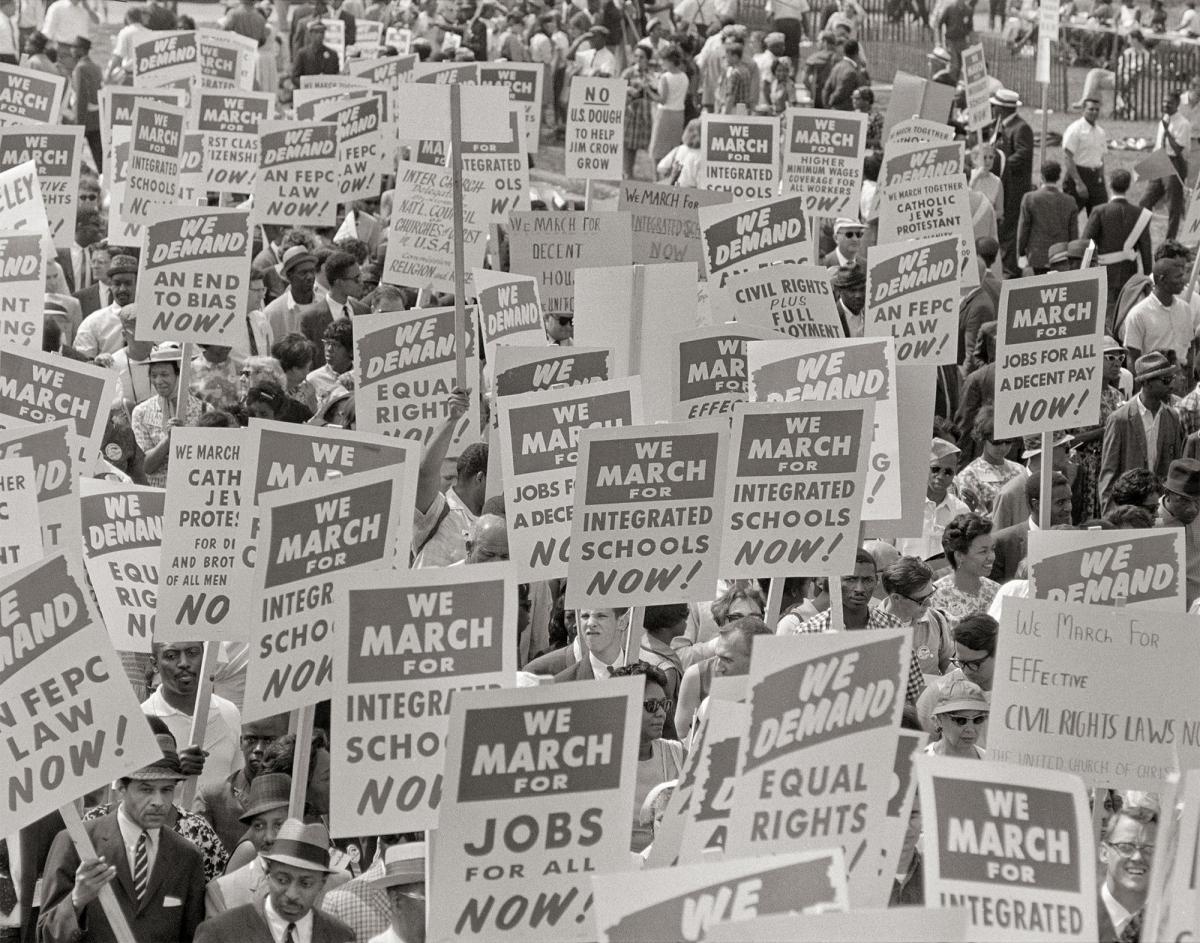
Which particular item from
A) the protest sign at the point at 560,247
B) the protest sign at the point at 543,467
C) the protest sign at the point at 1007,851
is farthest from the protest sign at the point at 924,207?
the protest sign at the point at 1007,851

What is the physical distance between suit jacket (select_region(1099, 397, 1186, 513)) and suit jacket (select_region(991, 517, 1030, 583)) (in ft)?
5.32

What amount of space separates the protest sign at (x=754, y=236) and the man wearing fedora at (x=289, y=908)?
6.85 meters

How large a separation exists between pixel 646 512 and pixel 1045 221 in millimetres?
12191

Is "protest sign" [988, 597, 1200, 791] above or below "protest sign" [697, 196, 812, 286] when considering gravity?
below

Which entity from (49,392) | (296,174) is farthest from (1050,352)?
(296,174)

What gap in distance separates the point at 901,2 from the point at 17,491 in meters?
29.9

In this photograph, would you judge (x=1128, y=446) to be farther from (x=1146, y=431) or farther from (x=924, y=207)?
(x=924, y=207)

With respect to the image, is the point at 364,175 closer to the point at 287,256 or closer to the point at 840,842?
the point at 287,256

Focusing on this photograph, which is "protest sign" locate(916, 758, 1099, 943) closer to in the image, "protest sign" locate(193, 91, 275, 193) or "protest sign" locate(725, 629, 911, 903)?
"protest sign" locate(725, 629, 911, 903)

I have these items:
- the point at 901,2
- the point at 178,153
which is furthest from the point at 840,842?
the point at 901,2

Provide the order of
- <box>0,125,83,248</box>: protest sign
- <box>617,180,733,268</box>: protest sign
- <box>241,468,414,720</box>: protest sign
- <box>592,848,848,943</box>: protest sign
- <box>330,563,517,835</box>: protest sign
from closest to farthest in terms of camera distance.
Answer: <box>592,848,848,943</box>: protest sign
<box>330,563,517,835</box>: protest sign
<box>241,468,414,720</box>: protest sign
<box>0,125,83,248</box>: protest sign
<box>617,180,733,268</box>: protest sign

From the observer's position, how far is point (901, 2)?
3622 cm

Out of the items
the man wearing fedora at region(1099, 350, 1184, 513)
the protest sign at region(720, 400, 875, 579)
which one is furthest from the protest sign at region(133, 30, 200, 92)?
the protest sign at region(720, 400, 875, 579)

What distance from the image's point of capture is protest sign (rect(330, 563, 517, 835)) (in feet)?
23.5
